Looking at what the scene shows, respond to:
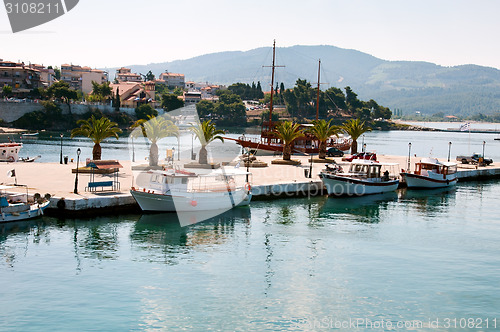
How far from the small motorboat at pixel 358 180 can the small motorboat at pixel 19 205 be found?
25691 millimetres

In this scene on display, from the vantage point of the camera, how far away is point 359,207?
47.3 metres

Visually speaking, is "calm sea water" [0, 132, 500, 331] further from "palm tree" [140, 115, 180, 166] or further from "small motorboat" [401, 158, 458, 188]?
"small motorboat" [401, 158, 458, 188]

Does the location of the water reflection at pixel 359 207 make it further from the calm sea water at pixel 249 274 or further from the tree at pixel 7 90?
the tree at pixel 7 90

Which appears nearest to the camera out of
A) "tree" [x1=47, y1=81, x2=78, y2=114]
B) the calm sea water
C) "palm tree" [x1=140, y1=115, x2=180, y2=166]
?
the calm sea water

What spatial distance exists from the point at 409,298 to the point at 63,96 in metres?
160

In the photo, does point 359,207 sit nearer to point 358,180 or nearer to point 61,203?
point 358,180

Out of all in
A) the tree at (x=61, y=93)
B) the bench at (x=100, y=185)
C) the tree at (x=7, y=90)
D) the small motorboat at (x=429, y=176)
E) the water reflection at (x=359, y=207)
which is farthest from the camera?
the tree at (x=61, y=93)

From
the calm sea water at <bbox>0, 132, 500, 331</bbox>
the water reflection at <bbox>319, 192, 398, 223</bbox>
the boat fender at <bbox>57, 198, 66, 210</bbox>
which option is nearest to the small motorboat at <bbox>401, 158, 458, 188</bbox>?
the water reflection at <bbox>319, 192, 398, 223</bbox>

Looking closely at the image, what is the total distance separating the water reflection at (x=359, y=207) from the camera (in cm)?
4319

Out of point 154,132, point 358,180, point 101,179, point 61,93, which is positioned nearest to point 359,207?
point 358,180

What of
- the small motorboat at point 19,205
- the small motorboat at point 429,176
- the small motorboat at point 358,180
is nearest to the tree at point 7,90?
the small motorboat at point 358,180

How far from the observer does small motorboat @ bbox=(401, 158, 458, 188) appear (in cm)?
5816

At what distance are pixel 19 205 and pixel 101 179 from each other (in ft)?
32.1

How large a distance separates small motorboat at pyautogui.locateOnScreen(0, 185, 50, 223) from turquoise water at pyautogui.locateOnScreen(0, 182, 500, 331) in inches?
30.8
